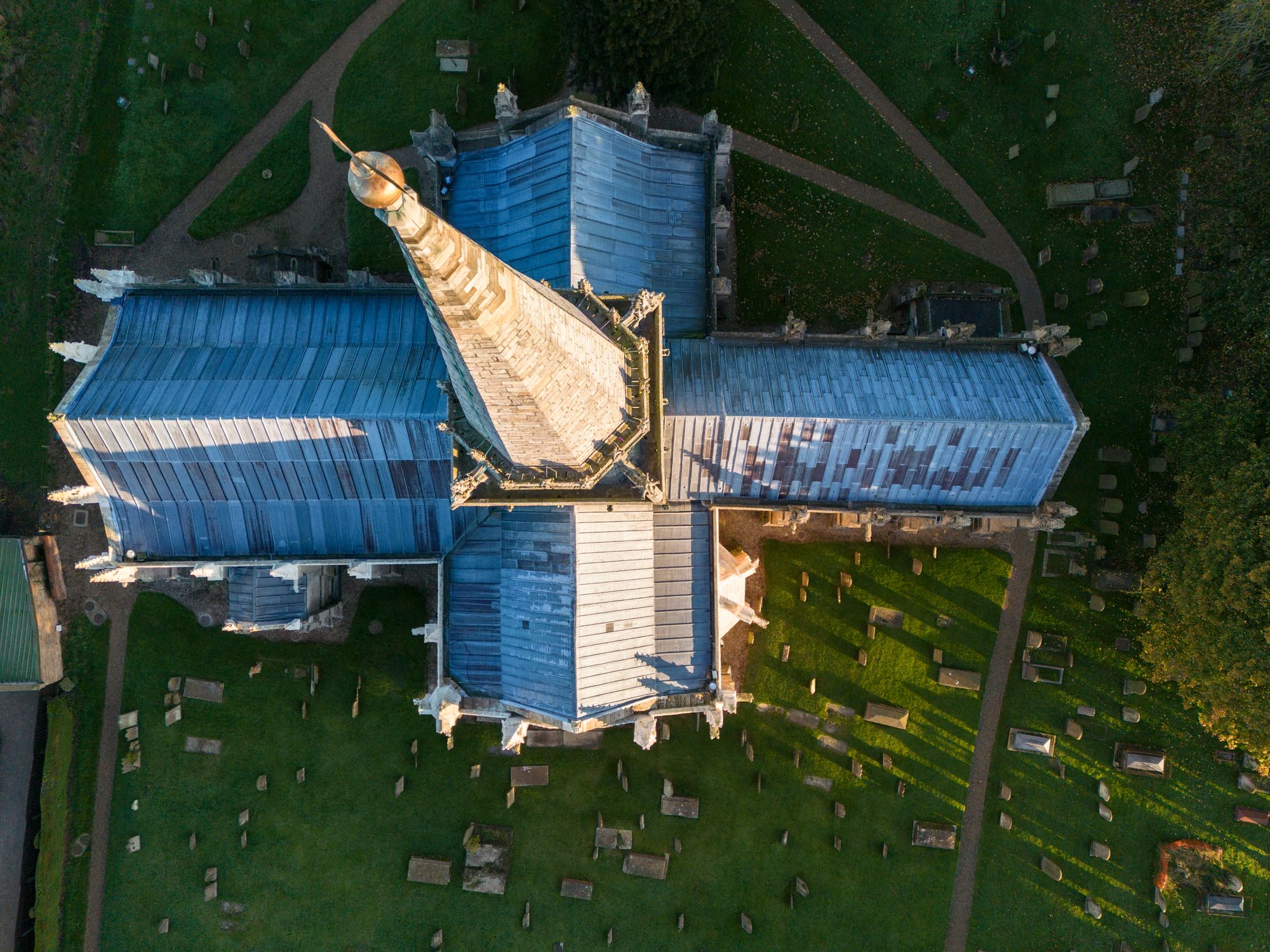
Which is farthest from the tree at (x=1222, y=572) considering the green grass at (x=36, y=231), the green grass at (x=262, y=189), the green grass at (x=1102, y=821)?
the green grass at (x=36, y=231)

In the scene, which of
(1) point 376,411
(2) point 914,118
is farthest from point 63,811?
(2) point 914,118

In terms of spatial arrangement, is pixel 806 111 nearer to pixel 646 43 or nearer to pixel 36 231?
pixel 646 43

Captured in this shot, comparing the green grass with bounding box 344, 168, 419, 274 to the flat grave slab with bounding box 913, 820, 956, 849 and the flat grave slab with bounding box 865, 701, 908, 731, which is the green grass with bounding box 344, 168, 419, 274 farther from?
the flat grave slab with bounding box 913, 820, 956, 849

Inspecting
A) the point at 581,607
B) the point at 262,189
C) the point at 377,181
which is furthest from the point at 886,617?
the point at 262,189

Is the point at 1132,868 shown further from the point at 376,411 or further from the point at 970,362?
the point at 376,411

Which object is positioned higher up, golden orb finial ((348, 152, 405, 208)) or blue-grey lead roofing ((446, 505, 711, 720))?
golden orb finial ((348, 152, 405, 208))

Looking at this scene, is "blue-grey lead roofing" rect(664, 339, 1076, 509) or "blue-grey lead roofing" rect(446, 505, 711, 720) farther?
"blue-grey lead roofing" rect(664, 339, 1076, 509)

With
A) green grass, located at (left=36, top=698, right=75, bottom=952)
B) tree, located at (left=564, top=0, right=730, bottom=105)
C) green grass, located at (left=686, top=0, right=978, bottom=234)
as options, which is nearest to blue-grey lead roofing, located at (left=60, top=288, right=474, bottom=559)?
tree, located at (left=564, top=0, right=730, bottom=105)
